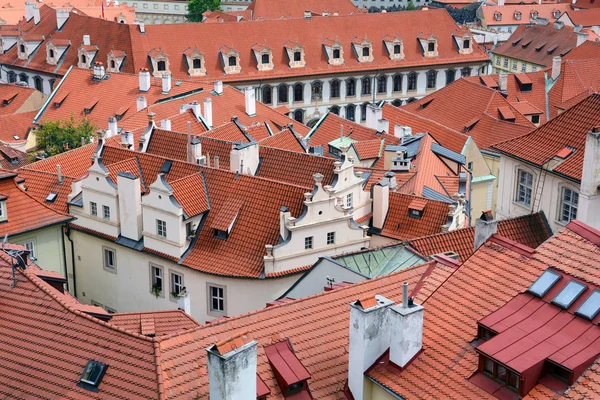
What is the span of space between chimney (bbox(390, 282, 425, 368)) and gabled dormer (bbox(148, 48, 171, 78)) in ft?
233

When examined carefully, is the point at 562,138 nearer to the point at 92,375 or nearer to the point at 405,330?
the point at 405,330

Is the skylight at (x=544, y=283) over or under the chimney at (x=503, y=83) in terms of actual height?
over

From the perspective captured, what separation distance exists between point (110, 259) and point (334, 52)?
57.5m

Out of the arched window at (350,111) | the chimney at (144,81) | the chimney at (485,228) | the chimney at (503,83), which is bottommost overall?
the arched window at (350,111)

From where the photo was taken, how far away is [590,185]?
1272 inches

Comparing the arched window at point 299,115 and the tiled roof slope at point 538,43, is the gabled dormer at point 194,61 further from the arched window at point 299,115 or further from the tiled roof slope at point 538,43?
the tiled roof slope at point 538,43

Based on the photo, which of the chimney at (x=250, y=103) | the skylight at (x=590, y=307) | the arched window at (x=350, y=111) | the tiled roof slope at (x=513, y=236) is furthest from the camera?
the arched window at (x=350, y=111)

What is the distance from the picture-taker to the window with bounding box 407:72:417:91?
104 m

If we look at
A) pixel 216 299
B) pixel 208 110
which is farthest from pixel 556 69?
pixel 216 299

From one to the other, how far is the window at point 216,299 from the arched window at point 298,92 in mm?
57090

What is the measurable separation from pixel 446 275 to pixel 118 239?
23359 millimetres

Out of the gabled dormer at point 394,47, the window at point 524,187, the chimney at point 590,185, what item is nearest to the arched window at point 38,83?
the gabled dormer at point 394,47

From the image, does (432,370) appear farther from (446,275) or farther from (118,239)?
(118,239)

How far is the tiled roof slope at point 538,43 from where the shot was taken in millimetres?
109438
